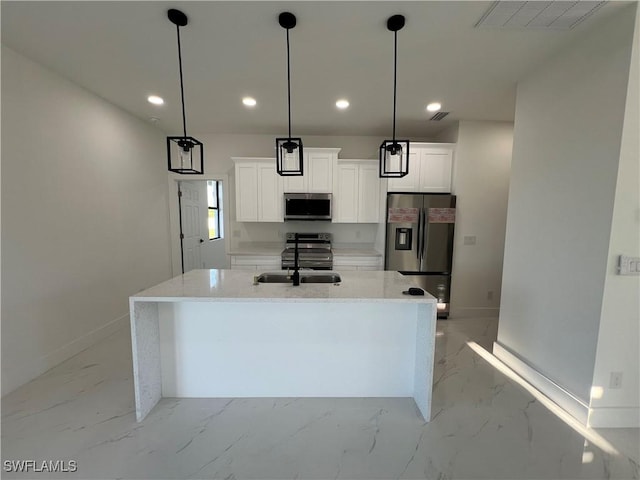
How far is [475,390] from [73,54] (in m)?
4.29

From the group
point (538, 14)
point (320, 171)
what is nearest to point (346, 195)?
point (320, 171)

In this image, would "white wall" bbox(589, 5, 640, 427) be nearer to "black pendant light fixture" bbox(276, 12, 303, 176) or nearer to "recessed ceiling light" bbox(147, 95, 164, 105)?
"black pendant light fixture" bbox(276, 12, 303, 176)

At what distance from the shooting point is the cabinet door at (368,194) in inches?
159

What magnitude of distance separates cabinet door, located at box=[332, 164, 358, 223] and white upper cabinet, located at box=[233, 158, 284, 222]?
2.73 feet

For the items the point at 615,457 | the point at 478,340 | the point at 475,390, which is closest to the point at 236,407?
the point at 475,390

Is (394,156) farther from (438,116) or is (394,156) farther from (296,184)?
(296,184)

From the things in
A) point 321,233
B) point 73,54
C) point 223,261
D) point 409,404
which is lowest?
point 409,404

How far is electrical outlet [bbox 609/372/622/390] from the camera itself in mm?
1845

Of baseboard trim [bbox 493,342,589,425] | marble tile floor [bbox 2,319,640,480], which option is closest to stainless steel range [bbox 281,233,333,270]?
marble tile floor [bbox 2,319,640,480]

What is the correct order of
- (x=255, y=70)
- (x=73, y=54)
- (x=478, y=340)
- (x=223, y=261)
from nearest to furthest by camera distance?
(x=73, y=54)
(x=255, y=70)
(x=478, y=340)
(x=223, y=261)

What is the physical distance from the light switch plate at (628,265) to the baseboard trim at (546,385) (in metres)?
0.95

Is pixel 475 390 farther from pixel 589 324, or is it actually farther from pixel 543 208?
pixel 543 208

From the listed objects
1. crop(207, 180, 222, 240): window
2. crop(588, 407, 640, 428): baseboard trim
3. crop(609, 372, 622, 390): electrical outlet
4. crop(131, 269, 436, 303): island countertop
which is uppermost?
crop(207, 180, 222, 240): window

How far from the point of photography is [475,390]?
2.28 metres
